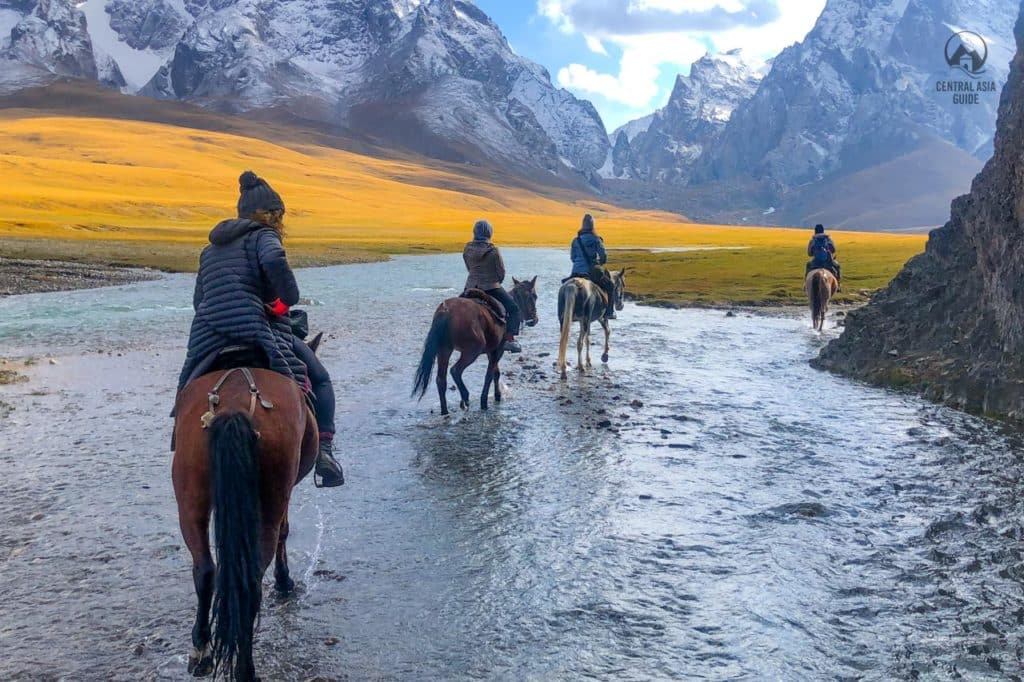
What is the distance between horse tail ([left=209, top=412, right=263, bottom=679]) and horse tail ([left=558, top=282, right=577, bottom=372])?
12.4m

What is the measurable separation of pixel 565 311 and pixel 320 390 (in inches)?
419

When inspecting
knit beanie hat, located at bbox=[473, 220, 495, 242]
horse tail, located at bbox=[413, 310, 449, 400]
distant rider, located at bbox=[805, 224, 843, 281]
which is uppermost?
distant rider, located at bbox=[805, 224, 843, 281]

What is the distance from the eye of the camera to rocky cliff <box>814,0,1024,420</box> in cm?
1384

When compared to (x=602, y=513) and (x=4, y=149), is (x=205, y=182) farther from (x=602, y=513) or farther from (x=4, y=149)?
(x=602, y=513)

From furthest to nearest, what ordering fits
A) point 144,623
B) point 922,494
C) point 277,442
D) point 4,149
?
point 4,149
point 922,494
point 144,623
point 277,442

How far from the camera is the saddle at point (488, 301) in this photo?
14430 millimetres

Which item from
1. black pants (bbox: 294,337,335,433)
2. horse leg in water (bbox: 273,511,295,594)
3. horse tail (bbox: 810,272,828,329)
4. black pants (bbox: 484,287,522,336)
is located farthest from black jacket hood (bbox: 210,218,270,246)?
horse tail (bbox: 810,272,828,329)

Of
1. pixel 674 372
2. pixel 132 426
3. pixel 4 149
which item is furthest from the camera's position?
pixel 4 149

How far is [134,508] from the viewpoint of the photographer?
9.06 metres

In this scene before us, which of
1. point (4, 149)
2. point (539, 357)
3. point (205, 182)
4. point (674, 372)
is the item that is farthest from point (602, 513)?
point (4, 149)

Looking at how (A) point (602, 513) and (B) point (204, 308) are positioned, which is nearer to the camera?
(B) point (204, 308)

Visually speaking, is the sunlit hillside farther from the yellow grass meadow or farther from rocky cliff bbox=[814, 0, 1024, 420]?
rocky cliff bbox=[814, 0, 1024, 420]

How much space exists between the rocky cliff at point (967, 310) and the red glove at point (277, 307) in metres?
11.4

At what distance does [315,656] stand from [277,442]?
1.67 metres
